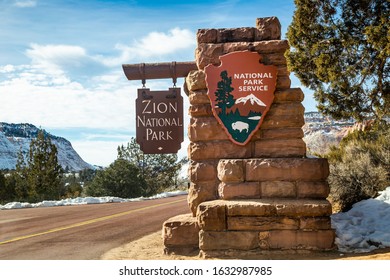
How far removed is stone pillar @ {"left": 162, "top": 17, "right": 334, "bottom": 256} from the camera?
5398 mm

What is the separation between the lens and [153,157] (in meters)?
35.9

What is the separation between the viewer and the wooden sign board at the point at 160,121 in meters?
6.62

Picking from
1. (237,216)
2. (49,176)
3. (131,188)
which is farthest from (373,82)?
(49,176)

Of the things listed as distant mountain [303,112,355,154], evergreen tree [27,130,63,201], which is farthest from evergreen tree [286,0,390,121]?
evergreen tree [27,130,63,201]

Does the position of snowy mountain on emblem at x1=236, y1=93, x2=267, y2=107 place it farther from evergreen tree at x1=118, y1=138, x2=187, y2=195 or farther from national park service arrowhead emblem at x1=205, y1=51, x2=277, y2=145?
evergreen tree at x1=118, y1=138, x2=187, y2=195

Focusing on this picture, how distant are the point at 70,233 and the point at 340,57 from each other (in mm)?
8849

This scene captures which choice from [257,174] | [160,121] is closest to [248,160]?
[257,174]

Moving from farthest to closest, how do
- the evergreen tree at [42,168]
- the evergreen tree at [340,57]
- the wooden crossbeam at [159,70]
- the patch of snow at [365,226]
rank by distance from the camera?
the evergreen tree at [42,168] < the evergreen tree at [340,57] < the wooden crossbeam at [159,70] < the patch of snow at [365,226]

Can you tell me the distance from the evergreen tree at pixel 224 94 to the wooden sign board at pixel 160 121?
3.03 ft

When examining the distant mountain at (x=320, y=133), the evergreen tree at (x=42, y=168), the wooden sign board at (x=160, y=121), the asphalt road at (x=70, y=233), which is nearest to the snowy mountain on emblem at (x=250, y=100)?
the wooden sign board at (x=160, y=121)

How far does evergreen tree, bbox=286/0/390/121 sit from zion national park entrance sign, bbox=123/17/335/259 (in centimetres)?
674

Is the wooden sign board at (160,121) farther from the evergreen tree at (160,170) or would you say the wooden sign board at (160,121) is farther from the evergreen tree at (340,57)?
the evergreen tree at (160,170)
